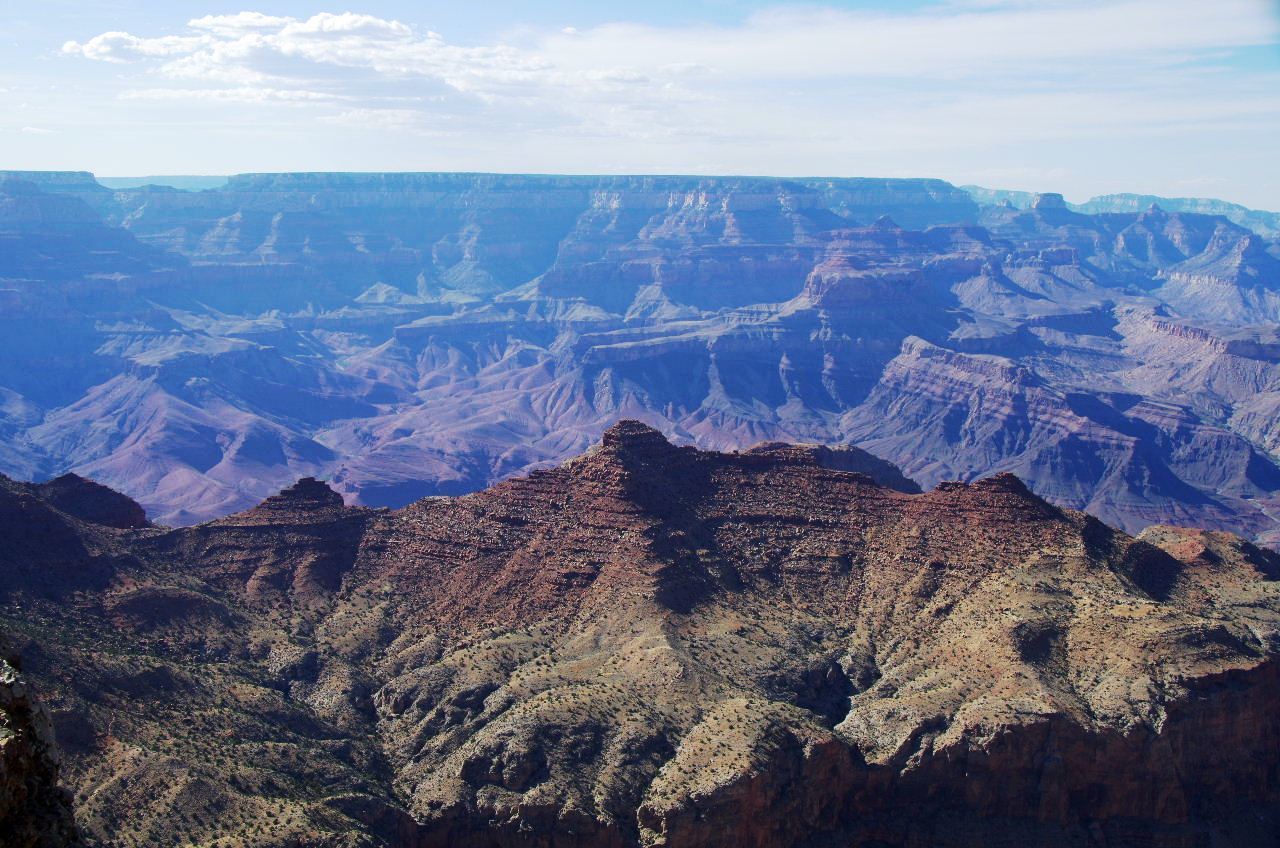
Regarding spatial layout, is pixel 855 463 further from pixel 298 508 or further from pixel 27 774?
pixel 27 774

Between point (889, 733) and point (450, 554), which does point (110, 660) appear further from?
point (889, 733)

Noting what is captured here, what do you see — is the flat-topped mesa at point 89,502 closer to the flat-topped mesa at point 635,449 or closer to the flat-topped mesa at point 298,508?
the flat-topped mesa at point 298,508

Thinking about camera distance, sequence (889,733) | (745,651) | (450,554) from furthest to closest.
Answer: (450,554) < (745,651) < (889,733)

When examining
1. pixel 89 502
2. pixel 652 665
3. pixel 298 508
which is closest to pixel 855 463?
pixel 652 665

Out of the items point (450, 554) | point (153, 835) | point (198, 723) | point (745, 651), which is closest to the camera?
point (153, 835)

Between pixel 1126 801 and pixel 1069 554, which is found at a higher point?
pixel 1069 554

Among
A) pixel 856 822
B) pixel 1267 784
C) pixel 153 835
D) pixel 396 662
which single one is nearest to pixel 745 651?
pixel 856 822

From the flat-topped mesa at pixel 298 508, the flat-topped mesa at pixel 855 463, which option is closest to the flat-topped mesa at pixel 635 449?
the flat-topped mesa at pixel 855 463

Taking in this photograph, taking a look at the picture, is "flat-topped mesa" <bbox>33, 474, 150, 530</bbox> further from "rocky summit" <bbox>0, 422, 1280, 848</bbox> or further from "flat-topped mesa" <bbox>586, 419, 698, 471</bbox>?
"flat-topped mesa" <bbox>586, 419, 698, 471</bbox>
